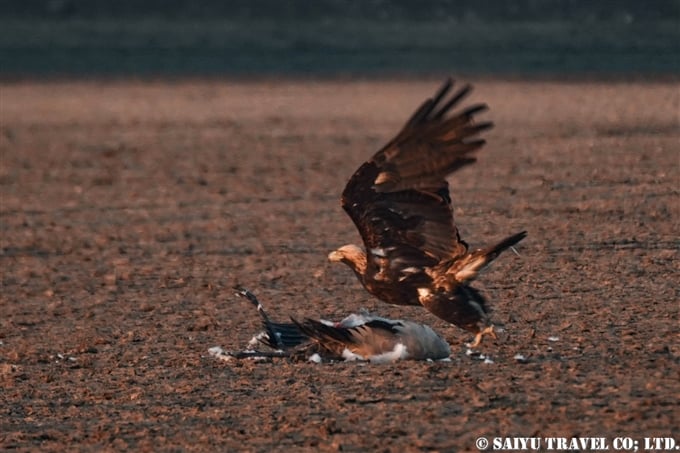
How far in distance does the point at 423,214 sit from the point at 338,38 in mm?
25940

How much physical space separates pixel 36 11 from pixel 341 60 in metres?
8.13

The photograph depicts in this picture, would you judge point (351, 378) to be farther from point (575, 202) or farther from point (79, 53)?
point (79, 53)

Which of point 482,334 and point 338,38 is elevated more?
point 482,334

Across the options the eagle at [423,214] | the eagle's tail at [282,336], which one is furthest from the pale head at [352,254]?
the eagle's tail at [282,336]

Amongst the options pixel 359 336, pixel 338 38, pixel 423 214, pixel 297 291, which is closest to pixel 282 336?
pixel 359 336

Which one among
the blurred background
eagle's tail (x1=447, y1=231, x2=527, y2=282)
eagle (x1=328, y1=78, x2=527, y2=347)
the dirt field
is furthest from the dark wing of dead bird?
the blurred background

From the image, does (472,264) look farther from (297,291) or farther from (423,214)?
(297,291)

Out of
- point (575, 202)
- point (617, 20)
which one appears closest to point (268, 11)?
point (617, 20)

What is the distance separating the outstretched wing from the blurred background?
21.2 metres

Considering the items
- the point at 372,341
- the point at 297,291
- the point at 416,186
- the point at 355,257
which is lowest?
the point at 297,291

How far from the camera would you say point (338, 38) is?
3319 centimetres

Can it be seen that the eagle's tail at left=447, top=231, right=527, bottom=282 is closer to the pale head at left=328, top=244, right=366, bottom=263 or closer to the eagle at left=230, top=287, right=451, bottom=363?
the eagle at left=230, top=287, right=451, bottom=363

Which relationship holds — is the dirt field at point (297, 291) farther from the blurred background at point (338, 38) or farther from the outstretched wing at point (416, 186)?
the blurred background at point (338, 38)

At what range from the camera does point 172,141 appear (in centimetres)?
2078
